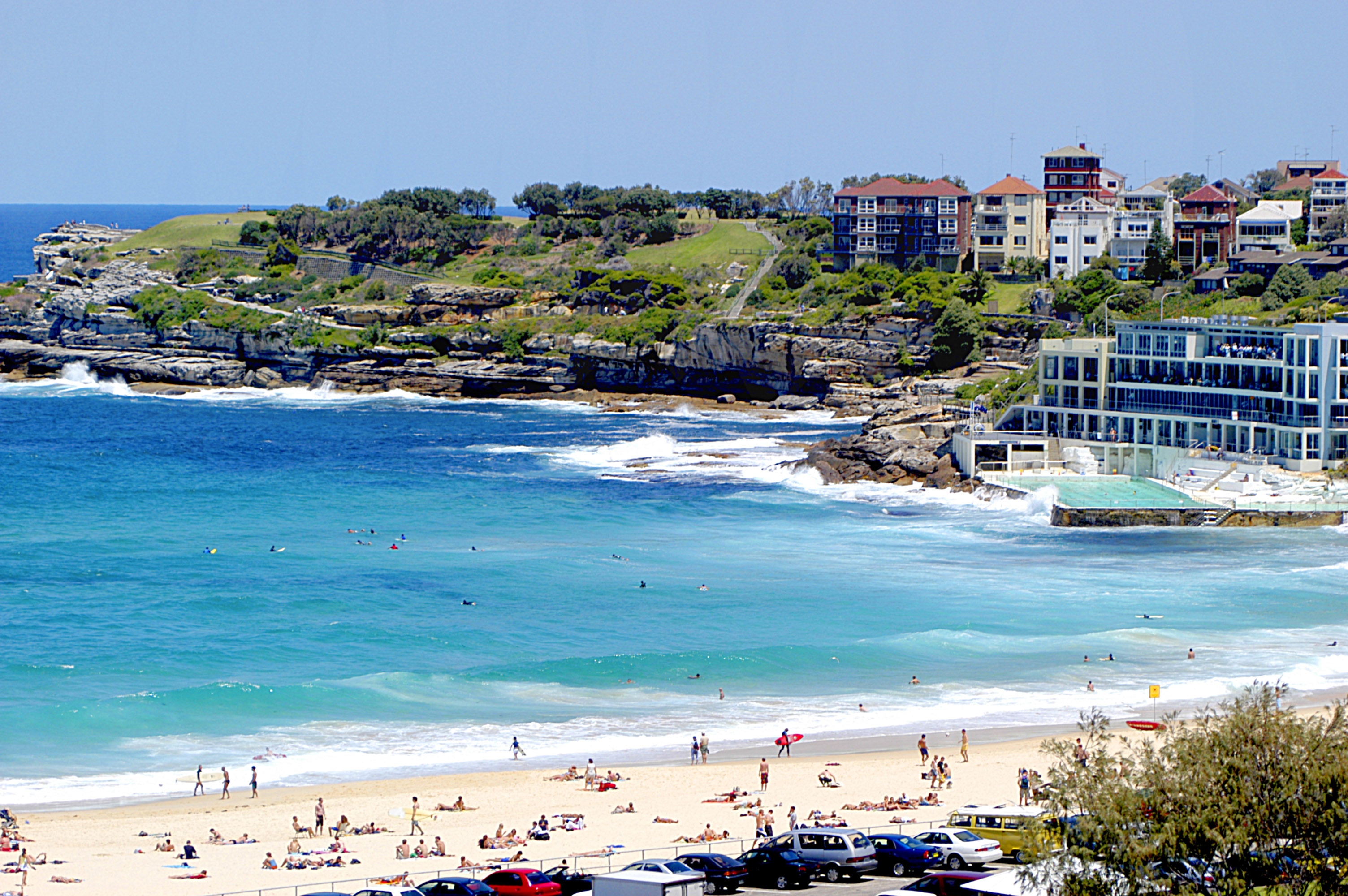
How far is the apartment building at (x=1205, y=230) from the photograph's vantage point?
11531 centimetres

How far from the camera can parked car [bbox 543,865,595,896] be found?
25.5 metres

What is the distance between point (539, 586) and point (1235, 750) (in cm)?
4162

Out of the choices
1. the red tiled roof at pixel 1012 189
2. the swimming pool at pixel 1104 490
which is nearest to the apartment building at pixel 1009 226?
the red tiled roof at pixel 1012 189

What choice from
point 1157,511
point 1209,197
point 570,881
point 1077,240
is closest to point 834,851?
point 570,881

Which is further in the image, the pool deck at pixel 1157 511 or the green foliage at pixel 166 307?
the green foliage at pixel 166 307

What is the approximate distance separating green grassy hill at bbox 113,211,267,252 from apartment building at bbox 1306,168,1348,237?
105m

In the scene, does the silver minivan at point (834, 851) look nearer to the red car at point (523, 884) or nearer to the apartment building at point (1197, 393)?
the red car at point (523, 884)

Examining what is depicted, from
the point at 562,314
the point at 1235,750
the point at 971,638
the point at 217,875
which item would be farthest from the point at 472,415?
the point at 1235,750

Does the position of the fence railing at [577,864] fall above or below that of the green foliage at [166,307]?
below

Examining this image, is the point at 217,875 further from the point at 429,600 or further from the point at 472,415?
the point at 472,415

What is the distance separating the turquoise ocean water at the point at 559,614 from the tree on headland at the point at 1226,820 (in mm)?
21725

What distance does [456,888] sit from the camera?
25.2 m

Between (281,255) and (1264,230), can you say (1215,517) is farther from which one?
(281,255)

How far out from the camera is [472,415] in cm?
11381
